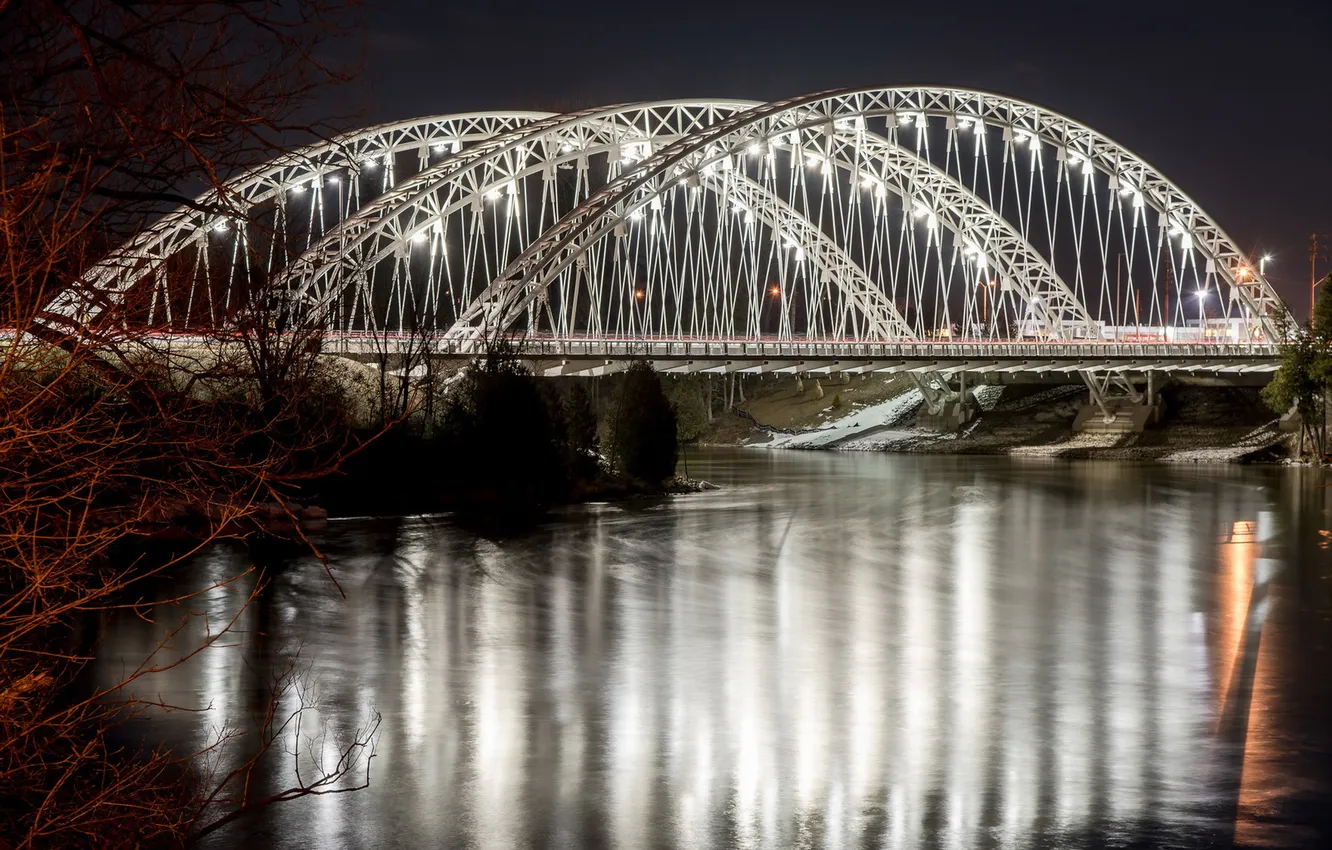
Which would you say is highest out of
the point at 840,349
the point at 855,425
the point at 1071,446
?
the point at 840,349

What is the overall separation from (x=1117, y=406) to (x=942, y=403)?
14.5 meters

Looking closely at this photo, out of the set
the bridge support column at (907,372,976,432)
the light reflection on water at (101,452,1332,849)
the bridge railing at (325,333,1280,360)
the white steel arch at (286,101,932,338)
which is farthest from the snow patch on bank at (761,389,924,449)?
the light reflection on water at (101,452,1332,849)

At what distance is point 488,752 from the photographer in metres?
12.5

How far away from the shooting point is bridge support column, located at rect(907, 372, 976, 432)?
102 m

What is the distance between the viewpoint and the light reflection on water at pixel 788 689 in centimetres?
1063

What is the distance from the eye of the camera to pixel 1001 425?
100 metres

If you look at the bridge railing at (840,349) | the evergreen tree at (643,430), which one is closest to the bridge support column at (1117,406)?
the bridge railing at (840,349)

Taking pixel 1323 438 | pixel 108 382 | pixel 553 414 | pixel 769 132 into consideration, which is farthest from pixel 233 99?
pixel 1323 438

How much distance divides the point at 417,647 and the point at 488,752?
5.82 m

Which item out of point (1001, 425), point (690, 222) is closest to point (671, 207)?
point (690, 222)

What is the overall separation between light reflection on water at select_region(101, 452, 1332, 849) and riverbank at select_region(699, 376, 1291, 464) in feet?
179

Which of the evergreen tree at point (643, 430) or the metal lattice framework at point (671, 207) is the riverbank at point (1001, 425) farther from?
the evergreen tree at point (643, 430)

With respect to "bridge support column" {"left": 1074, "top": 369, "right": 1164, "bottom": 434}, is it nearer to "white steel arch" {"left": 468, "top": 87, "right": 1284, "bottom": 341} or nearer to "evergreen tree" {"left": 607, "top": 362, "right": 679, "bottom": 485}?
"white steel arch" {"left": 468, "top": 87, "right": 1284, "bottom": 341}

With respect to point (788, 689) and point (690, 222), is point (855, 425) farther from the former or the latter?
point (788, 689)
